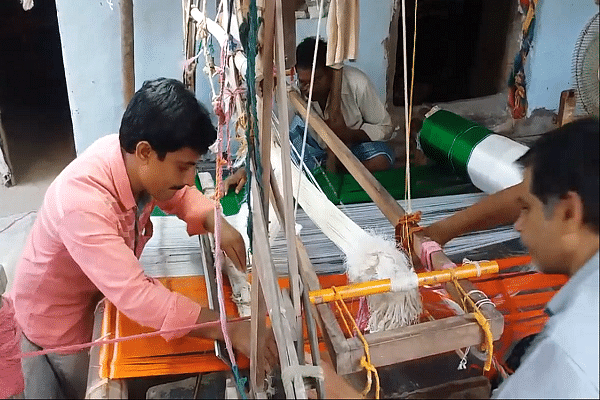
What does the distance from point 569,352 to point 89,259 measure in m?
1.07

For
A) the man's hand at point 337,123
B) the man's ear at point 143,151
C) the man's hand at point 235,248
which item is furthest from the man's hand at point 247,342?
the man's hand at point 337,123

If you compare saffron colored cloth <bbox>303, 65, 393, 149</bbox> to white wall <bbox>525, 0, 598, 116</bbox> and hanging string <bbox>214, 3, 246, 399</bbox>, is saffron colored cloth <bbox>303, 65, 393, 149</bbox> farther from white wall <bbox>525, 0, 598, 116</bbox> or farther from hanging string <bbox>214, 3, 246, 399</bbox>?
hanging string <bbox>214, 3, 246, 399</bbox>

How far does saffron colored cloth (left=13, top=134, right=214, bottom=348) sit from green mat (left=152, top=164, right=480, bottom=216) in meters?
1.13

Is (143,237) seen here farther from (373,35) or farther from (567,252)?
(373,35)

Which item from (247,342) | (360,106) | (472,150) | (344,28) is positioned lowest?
(247,342)

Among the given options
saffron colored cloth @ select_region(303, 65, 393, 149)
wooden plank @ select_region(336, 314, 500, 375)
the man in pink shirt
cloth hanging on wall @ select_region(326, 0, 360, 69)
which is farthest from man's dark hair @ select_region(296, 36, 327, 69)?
wooden plank @ select_region(336, 314, 500, 375)

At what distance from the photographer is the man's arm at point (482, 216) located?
1695 millimetres

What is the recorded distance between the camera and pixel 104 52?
3.42 m

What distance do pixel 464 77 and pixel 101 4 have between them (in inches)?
118

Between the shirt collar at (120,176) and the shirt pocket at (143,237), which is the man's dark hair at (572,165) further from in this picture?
the shirt pocket at (143,237)

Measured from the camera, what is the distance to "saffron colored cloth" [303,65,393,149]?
3.38 meters

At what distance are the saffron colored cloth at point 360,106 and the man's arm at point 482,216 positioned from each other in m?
1.64

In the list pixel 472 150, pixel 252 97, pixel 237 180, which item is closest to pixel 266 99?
pixel 252 97

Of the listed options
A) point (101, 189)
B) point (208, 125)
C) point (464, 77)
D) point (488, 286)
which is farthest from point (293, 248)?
point (464, 77)
